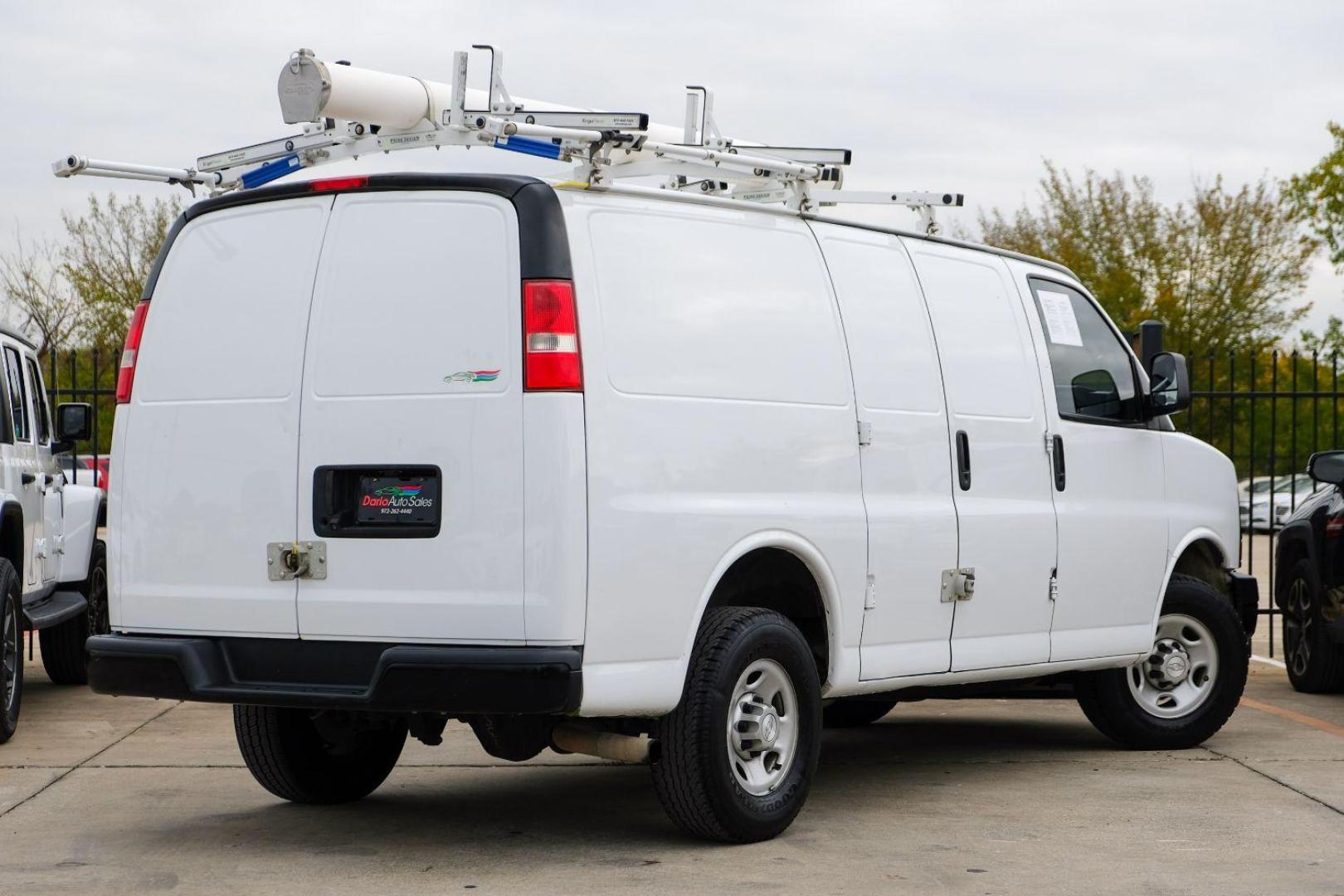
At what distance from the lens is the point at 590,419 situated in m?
5.56

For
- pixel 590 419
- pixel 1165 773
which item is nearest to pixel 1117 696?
pixel 1165 773

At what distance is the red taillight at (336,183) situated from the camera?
235 inches

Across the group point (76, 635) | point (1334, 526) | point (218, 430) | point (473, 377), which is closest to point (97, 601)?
point (76, 635)

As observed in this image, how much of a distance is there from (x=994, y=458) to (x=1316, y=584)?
406 cm

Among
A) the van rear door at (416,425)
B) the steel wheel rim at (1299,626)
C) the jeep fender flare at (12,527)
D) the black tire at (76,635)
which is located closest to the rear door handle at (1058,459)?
the van rear door at (416,425)

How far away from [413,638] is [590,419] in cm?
87

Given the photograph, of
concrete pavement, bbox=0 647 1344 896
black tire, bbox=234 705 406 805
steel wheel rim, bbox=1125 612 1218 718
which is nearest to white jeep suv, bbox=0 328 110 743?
concrete pavement, bbox=0 647 1344 896

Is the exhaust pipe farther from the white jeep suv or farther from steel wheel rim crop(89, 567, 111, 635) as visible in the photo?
steel wheel rim crop(89, 567, 111, 635)

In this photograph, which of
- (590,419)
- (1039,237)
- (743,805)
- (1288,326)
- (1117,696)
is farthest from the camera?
(1039,237)

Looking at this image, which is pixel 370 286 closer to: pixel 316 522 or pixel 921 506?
pixel 316 522

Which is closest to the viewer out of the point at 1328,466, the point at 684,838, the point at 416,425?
the point at 416,425

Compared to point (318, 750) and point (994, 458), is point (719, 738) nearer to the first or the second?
point (318, 750)

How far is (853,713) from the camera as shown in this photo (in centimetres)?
932

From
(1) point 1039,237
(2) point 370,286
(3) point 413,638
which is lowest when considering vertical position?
(3) point 413,638
